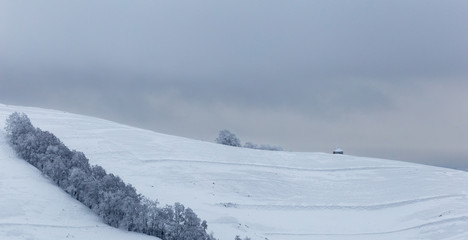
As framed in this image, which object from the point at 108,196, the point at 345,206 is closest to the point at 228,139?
the point at 345,206

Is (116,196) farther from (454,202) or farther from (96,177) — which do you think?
(454,202)

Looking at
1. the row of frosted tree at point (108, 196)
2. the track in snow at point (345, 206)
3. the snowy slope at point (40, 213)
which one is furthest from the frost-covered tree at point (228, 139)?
the snowy slope at point (40, 213)

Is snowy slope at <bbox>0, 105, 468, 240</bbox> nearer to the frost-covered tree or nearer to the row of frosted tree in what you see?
the row of frosted tree

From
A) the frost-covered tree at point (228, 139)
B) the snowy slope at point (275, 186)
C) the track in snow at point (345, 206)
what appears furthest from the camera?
the frost-covered tree at point (228, 139)

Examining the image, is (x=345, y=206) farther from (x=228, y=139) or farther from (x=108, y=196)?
(x=228, y=139)

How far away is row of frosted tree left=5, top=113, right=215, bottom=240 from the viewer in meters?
34.6

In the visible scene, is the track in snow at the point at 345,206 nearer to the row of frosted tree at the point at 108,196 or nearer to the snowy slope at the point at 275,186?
the snowy slope at the point at 275,186

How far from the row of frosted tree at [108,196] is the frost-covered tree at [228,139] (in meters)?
29.4

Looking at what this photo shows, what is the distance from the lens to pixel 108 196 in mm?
36781

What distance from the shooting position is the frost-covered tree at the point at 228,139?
7369 centimetres

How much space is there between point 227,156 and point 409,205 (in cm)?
1617

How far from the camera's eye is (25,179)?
41.6m

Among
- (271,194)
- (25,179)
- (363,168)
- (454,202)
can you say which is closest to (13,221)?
(25,179)

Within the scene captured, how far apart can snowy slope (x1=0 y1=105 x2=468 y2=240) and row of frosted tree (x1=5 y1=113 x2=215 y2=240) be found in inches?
47.7
